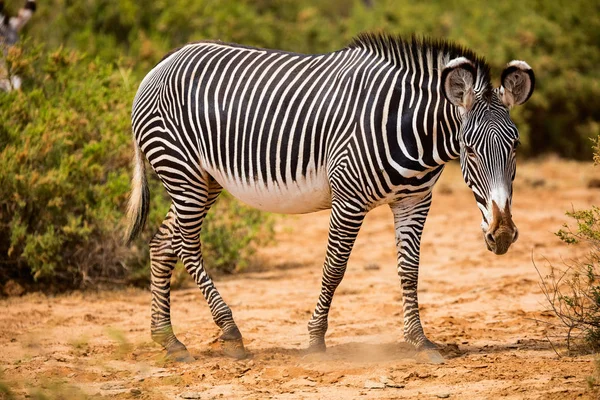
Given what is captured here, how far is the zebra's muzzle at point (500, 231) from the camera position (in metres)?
4.88

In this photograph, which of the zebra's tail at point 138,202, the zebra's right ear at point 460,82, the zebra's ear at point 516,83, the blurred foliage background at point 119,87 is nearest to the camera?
the zebra's right ear at point 460,82

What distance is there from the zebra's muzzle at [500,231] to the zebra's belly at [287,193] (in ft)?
4.17

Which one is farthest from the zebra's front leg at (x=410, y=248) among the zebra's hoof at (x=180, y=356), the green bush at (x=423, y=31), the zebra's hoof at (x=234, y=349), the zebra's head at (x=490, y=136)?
the green bush at (x=423, y=31)

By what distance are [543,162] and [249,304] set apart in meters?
9.62

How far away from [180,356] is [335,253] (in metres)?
1.31

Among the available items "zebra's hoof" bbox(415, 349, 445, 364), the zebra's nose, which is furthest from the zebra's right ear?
"zebra's hoof" bbox(415, 349, 445, 364)

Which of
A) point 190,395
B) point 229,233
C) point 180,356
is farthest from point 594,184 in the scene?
point 190,395

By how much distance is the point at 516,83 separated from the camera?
5.31 m

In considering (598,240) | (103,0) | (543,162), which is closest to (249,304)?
(598,240)

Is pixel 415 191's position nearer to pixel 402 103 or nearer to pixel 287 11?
pixel 402 103

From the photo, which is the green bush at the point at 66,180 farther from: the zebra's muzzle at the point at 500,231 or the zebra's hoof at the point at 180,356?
the zebra's muzzle at the point at 500,231

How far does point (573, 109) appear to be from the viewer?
15.7 metres

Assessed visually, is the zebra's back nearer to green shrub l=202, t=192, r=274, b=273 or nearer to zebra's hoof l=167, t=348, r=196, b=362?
zebra's hoof l=167, t=348, r=196, b=362

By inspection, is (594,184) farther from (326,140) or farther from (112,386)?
(112,386)
